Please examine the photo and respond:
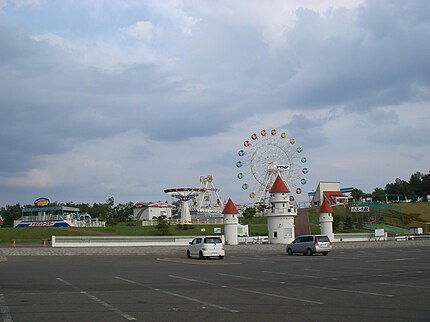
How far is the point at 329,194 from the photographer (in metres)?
128

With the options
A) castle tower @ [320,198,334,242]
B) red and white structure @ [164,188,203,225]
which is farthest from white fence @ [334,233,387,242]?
red and white structure @ [164,188,203,225]

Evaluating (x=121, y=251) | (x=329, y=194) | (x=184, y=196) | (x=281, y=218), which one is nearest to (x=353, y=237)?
(x=281, y=218)

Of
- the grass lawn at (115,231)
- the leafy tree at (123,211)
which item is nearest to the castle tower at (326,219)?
the grass lawn at (115,231)

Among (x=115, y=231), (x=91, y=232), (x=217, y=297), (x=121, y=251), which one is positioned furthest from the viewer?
(x=115, y=231)

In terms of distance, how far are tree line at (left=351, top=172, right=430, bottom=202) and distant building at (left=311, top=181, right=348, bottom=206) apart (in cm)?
1608

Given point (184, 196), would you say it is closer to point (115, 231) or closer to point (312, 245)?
point (115, 231)

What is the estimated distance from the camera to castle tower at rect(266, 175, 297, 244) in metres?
57.3

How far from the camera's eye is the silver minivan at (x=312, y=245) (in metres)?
37.8

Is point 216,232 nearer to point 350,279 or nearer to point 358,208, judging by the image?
point 358,208

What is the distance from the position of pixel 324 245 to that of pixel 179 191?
2675 inches

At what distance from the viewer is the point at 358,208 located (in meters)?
87.6

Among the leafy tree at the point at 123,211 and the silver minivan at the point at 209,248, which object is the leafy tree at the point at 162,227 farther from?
the leafy tree at the point at 123,211

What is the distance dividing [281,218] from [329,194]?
73.7 m

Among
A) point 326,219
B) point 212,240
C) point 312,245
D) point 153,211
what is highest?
point 153,211
